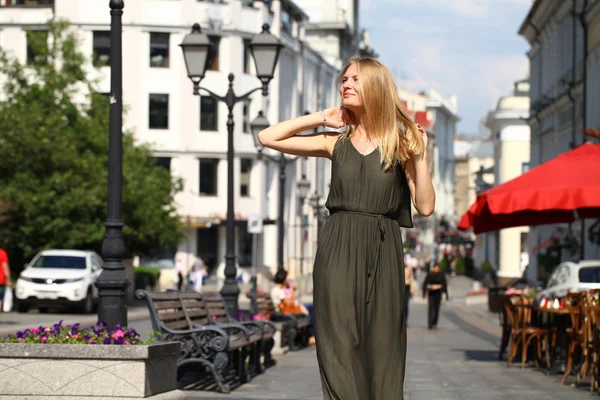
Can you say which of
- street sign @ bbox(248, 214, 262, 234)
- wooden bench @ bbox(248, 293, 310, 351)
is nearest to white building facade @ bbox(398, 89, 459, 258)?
street sign @ bbox(248, 214, 262, 234)

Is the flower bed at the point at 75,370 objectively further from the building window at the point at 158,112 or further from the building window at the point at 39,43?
the building window at the point at 158,112

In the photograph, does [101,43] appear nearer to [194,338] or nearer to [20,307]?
[20,307]

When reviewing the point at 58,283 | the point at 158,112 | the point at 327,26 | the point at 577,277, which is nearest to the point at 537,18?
the point at 158,112

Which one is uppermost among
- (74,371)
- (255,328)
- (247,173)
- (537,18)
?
(537,18)

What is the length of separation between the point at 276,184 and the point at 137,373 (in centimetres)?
6080

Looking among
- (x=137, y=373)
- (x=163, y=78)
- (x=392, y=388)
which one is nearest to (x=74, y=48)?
(x=163, y=78)

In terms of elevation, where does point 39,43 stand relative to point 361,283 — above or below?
above

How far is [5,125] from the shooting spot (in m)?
39.6

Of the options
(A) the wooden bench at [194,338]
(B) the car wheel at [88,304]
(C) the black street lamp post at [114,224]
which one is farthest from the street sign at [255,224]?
(C) the black street lamp post at [114,224]

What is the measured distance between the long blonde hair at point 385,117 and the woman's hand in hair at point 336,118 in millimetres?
115

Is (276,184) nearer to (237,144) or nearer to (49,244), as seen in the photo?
(237,144)

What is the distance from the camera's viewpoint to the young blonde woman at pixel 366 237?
5.50 metres

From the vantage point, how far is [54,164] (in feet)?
134

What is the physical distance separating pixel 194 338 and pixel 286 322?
7.76 meters
